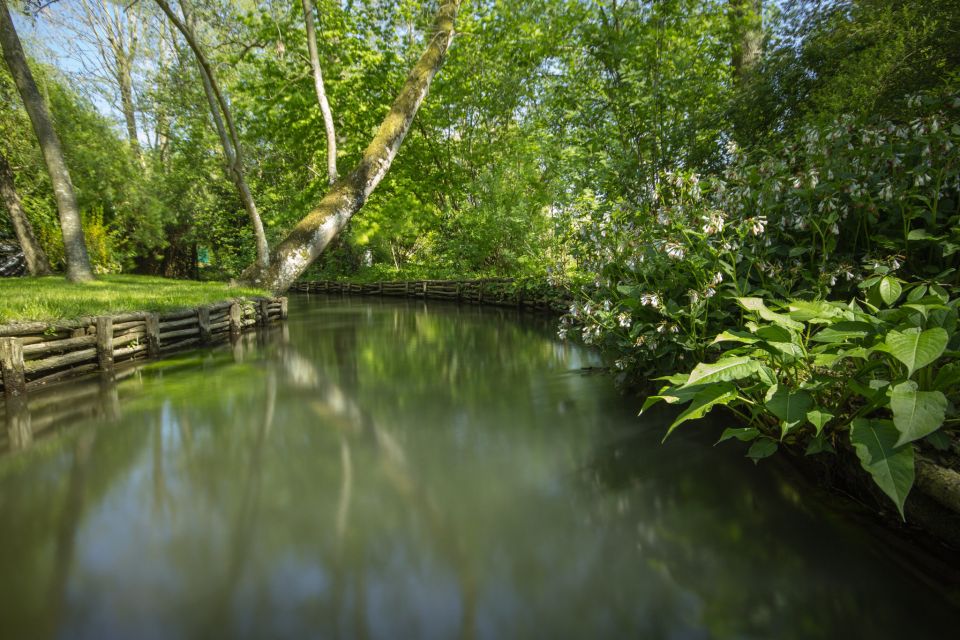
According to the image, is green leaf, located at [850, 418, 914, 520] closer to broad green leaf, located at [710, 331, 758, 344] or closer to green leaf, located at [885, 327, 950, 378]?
green leaf, located at [885, 327, 950, 378]

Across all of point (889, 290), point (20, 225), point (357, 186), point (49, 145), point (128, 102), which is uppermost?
point (128, 102)

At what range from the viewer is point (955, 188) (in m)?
3.28

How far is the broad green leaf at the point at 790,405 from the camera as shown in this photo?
2359 mm

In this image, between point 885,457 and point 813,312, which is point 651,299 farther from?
point 885,457

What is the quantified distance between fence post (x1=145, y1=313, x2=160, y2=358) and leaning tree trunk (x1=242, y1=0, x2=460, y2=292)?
4.49m

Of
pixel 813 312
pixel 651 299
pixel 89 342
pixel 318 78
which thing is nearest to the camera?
pixel 813 312

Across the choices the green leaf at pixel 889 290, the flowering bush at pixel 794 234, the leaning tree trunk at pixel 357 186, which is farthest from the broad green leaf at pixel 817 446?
the leaning tree trunk at pixel 357 186

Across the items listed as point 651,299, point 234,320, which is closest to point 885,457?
point 651,299

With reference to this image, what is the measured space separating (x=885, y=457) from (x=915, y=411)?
0.66 ft

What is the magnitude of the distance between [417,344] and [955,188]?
7.39m

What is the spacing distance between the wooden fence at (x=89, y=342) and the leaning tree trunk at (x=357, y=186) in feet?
9.35

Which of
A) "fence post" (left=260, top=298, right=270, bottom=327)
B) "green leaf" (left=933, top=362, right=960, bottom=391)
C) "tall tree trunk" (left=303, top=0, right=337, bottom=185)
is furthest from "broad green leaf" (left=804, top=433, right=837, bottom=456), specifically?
"tall tree trunk" (left=303, top=0, right=337, bottom=185)

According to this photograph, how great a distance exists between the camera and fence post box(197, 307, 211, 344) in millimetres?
8523

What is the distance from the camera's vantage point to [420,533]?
270 cm
